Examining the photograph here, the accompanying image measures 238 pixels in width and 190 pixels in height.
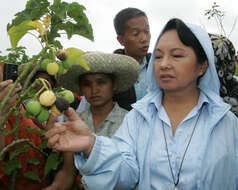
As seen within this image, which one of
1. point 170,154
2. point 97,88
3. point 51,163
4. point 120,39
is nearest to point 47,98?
point 51,163

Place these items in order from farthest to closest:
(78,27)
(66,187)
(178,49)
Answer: (66,187) → (178,49) → (78,27)

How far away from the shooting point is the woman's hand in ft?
3.51

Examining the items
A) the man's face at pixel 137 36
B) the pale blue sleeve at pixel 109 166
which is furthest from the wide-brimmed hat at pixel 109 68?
the pale blue sleeve at pixel 109 166

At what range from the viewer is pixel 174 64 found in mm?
1444

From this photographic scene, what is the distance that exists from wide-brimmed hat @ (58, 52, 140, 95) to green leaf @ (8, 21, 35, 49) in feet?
3.97

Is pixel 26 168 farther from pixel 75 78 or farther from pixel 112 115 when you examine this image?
pixel 75 78

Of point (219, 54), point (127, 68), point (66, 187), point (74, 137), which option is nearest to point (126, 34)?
point (127, 68)

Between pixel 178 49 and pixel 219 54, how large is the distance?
0.53m

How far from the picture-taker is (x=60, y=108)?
846 mm

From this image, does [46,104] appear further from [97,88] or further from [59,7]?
[97,88]

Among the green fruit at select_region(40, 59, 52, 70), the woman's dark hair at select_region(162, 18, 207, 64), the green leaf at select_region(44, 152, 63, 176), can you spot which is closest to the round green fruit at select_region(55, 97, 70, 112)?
the green fruit at select_region(40, 59, 52, 70)

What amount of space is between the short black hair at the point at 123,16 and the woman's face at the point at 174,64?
5.32ft

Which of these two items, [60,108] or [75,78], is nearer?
[60,108]

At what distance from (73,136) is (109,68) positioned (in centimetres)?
124
